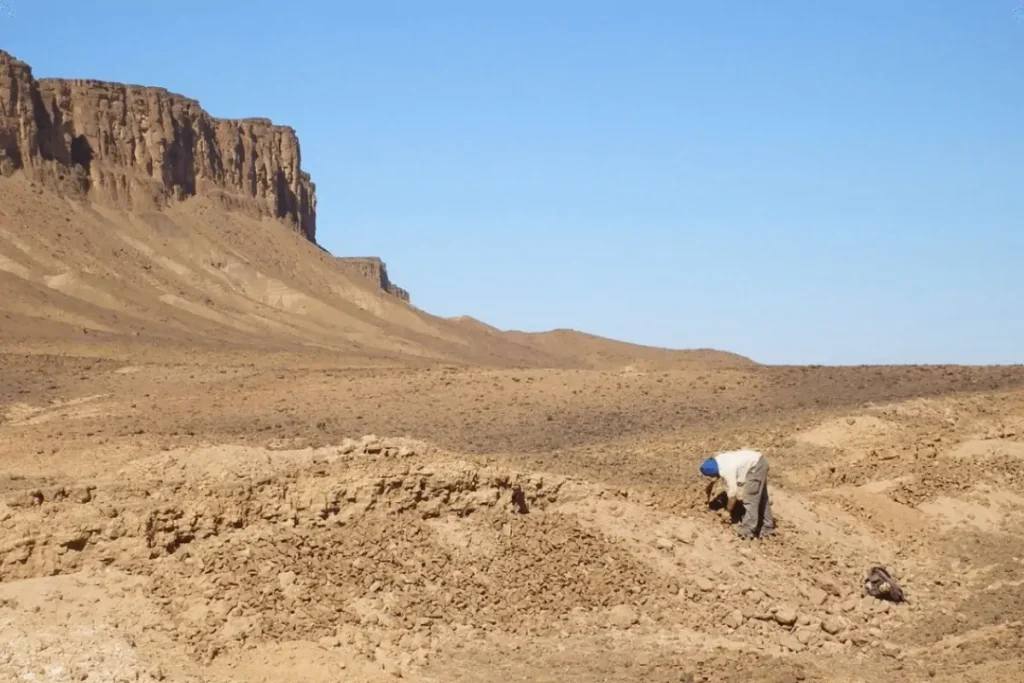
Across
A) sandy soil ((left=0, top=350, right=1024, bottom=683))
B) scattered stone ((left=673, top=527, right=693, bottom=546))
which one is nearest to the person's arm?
sandy soil ((left=0, top=350, right=1024, bottom=683))

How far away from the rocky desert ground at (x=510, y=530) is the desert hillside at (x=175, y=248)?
2283 centimetres

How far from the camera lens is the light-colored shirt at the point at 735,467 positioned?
1404 centimetres

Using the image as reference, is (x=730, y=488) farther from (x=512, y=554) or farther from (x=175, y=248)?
(x=175, y=248)

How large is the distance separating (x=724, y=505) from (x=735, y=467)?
494 millimetres

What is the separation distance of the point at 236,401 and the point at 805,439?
13.3 metres

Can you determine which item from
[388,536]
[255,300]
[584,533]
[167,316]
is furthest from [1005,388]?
[255,300]

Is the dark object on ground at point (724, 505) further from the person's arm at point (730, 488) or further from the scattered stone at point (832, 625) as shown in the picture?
the scattered stone at point (832, 625)

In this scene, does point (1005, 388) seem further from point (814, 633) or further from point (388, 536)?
point (388, 536)

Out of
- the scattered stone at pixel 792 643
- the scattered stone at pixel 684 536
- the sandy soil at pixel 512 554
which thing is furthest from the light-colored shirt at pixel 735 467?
the scattered stone at pixel 792 643

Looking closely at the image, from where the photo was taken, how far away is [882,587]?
13.7 meters

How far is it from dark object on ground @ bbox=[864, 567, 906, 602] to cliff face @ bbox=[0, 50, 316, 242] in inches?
2376

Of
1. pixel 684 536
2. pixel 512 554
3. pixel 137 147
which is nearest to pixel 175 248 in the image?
pixel 137 147

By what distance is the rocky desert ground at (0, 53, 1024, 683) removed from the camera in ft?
35.1

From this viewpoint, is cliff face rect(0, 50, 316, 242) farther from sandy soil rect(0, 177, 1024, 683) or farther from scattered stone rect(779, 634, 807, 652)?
scattered stone rect(779, 634, 807, 652)
